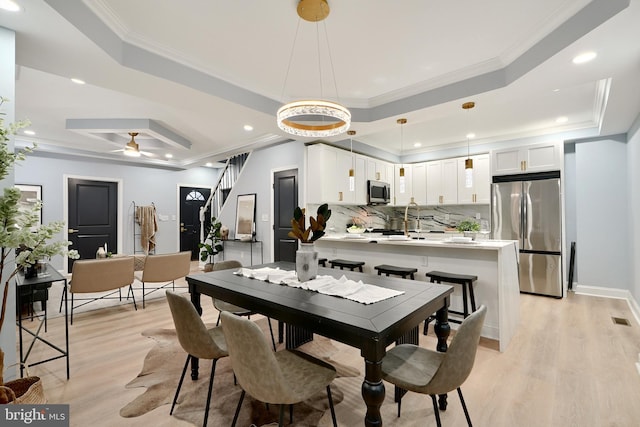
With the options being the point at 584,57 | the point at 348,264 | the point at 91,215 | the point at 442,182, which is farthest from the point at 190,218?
the point at 584,57

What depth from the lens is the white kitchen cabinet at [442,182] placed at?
19.7ft

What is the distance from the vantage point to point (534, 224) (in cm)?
483

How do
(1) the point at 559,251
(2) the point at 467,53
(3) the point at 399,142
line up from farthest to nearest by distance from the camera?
1. (3) the point at 399,142
2. (1) the point at 559,251
3. (2) the point at 467,53

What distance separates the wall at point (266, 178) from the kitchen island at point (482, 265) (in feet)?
6.48

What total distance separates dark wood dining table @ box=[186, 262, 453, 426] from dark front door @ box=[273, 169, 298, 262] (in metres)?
2.76

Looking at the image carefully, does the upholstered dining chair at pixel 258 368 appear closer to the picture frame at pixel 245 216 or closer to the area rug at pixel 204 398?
the area rug at pixel 204 398

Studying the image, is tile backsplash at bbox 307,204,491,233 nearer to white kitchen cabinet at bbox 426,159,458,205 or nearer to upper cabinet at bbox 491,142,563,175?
white kitchen cabinet at bbox 426,159,458,205

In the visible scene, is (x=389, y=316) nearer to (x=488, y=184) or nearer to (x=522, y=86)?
(x=522, y=86)

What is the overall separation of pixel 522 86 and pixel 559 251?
310 cm

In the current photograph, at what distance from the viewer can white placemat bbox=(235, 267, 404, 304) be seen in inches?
74.1

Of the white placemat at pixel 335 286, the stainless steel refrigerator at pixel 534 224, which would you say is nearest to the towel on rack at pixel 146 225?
the white placemat at pixel 335 286

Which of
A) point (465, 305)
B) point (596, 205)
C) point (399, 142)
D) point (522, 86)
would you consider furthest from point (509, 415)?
point (399, 142)

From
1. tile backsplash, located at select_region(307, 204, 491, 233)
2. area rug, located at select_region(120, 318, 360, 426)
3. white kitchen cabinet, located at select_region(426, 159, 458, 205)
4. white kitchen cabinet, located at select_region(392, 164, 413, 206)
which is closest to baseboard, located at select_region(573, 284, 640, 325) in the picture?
tile backsplash, located at select_region(307, 204, 491, 233)

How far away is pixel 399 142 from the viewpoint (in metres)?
6.02
